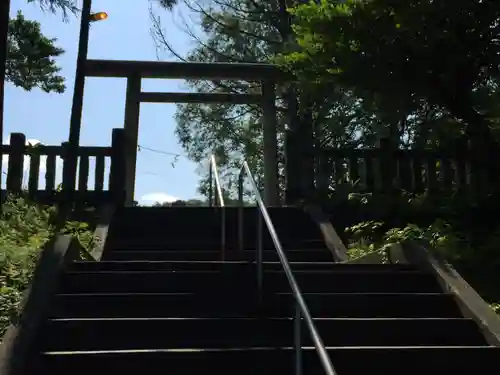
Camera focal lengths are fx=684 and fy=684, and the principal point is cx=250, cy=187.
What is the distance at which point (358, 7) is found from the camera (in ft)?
25.8

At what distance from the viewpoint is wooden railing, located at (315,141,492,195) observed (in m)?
9.70

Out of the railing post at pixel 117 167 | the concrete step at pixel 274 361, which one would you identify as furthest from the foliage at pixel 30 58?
the concrete step at pixel 274 361

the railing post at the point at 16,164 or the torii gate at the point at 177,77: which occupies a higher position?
the torii gate at the point at 177,77

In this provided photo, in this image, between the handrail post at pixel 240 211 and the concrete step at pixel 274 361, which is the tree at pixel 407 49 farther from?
the concrete step at pixel 274 361

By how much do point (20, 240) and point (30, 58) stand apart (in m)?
11.6

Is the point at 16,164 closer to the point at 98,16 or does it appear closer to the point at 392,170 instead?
the point at 98,16

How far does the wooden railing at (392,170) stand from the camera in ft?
31.8

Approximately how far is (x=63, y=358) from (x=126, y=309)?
90 centimetres

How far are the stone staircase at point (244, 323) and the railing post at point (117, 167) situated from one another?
3662mm

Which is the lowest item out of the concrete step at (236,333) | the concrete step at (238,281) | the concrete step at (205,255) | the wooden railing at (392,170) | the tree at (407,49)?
the concrete step at (236,333)

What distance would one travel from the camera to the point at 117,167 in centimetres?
977

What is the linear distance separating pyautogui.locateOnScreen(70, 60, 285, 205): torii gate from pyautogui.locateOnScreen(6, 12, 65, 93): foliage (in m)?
6.38

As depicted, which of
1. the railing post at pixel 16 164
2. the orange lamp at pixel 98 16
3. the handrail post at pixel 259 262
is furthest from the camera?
the orange lamp at pixel 98 16

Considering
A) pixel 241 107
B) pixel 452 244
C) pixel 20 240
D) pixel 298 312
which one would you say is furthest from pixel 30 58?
pixel 298 312
